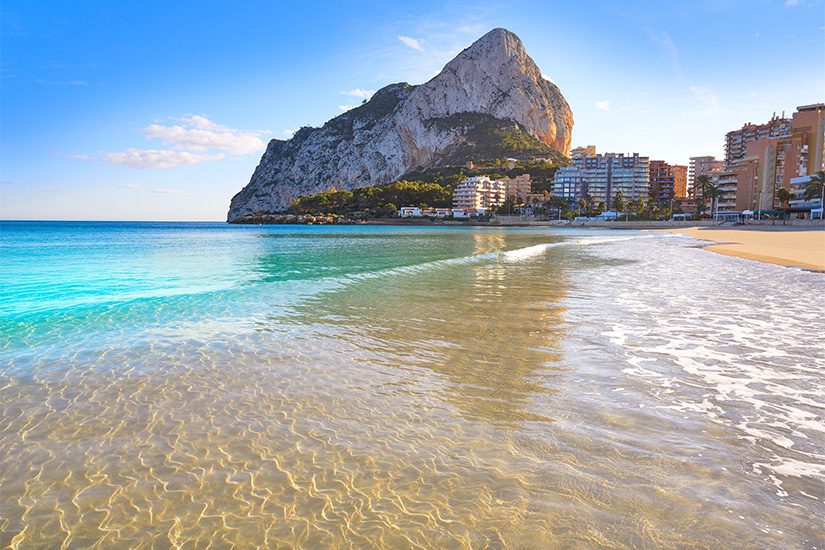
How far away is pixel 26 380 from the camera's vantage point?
288 inches

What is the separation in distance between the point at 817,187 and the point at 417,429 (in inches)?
4628

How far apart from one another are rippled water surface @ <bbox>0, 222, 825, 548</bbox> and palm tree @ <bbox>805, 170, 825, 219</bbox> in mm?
105144

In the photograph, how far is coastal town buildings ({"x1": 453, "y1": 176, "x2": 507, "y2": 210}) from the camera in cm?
17438

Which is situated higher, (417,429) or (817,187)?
(817,187)

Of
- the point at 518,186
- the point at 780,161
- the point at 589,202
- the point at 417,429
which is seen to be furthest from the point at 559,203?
the point at 417,429

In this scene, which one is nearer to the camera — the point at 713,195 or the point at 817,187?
the point at 817,187

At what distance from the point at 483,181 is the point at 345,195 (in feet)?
177

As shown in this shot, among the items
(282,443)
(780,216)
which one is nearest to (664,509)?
(282,443)

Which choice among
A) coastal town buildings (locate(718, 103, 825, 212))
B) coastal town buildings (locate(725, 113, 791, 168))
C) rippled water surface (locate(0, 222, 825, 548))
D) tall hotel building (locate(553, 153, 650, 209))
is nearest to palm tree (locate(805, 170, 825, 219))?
coastal town buildings (locate(718, 103, 825, 212))

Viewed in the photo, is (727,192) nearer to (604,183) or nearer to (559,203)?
(559,203)

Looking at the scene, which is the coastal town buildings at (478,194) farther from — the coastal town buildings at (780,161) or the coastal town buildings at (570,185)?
the coastal town buildings at (780,161)

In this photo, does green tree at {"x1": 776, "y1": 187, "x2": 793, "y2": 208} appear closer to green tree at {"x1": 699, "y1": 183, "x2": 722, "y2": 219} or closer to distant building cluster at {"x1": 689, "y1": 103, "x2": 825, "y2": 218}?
distant building cluster at {"x1": 689, "y1": 103, "x2": 825, "y2": 218}

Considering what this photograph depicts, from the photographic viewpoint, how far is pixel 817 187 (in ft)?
300

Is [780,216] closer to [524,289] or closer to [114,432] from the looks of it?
[524,289]
